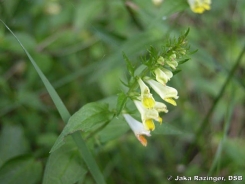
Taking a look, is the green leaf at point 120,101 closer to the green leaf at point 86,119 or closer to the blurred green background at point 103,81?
the green leaf at point 86,119

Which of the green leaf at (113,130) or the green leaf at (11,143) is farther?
the green leaf at (11,143)

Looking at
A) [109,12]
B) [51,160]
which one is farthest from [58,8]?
[51,160]

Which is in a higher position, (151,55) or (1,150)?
(1,150)

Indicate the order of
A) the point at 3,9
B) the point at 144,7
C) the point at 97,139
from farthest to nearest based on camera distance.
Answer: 1. the point at 3,9
2. the point at 144,7
3. the point at 97,139

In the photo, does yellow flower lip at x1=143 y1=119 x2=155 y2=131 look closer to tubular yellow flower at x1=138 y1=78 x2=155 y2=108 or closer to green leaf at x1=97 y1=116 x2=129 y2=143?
tubular yellow flower at x1=138 y1=78 x2=155 y2=108

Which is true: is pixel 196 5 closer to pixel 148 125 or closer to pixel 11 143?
pixel 148 125

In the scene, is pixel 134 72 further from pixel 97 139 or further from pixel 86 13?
pixel 86 13

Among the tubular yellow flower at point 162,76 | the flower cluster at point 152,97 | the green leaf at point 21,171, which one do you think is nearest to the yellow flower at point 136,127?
the flower cluster at point 152,97
